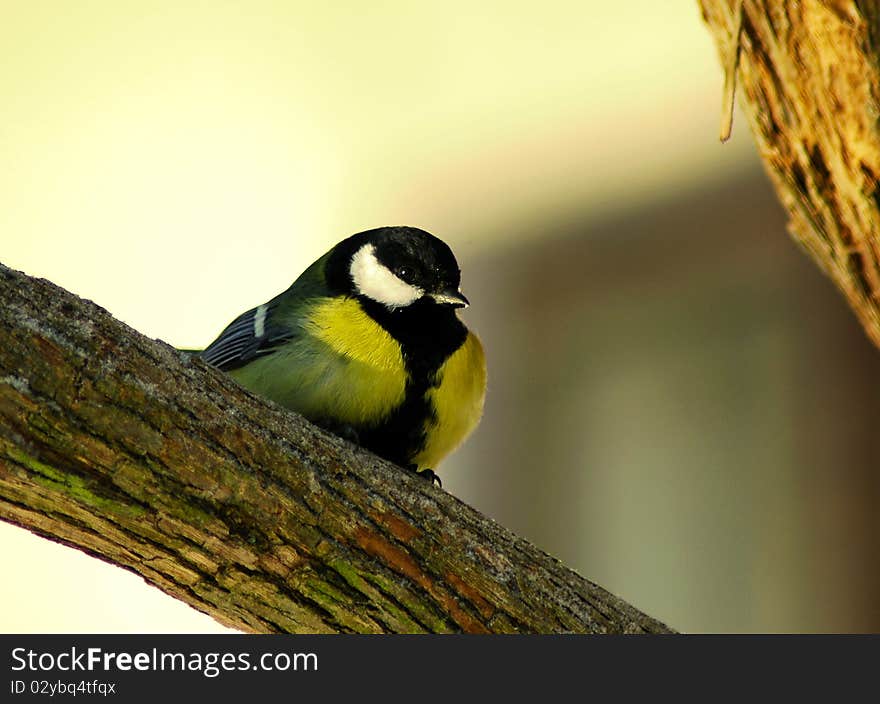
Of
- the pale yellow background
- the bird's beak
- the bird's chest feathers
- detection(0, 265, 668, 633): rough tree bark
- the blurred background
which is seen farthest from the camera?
the pale yellow background

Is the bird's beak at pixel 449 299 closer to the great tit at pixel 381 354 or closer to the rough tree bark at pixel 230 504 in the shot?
the great tit at pixel 381 354

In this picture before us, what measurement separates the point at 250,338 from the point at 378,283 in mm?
306

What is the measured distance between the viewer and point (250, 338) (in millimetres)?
2652

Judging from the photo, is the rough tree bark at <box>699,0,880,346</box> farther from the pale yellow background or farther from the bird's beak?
the pale yellow background

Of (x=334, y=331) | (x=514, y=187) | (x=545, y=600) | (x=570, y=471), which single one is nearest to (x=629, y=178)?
(x=514, y=187)

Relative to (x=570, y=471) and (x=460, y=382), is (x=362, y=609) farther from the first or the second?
(x=570, y=471)

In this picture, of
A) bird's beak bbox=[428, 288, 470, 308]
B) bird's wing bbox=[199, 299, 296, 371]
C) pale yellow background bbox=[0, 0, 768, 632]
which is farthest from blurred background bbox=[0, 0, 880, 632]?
bird's beak bbox=[428, 288, 470, 308]

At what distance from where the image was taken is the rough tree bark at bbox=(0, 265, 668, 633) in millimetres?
1608

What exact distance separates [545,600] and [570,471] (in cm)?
249

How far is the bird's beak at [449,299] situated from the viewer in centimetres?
251

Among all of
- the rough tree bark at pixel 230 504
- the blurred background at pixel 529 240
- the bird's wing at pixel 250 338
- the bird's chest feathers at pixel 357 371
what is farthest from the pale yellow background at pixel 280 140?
the rough tree bark at pixel 230 504

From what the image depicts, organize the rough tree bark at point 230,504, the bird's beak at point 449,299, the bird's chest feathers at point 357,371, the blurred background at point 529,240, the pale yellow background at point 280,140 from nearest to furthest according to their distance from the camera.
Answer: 1. the rough tree bark at point 230,504
2. the bird's chest feathers at point 357,371
3. the bird's beak at point 449,299
4. the blurred background at point 529,240
5. the pale yellow background at point 280,140

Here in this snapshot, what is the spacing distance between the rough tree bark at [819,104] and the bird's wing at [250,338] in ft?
3.33

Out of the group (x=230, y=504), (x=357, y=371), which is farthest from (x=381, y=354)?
(x=230, y=504)
